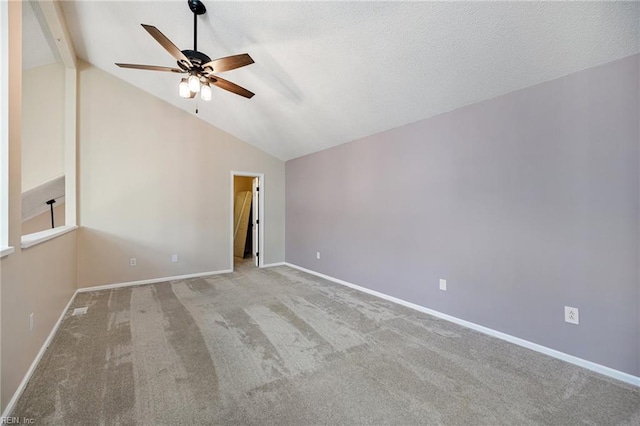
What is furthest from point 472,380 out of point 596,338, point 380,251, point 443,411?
point 380,251

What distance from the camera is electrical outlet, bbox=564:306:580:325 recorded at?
7.10ft

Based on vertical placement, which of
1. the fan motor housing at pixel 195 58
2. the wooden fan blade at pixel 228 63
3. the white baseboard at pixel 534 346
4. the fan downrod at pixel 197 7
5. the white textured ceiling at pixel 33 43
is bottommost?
the white baseboard at pixel 534 346

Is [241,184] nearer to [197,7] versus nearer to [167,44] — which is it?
[197,7]

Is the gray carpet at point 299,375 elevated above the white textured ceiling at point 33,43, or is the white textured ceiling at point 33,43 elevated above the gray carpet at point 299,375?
the white textured ceiling at point 33,43

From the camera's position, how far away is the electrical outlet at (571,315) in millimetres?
2164

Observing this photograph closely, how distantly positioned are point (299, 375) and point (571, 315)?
7.43ft

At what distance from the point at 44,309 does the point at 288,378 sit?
2310mm

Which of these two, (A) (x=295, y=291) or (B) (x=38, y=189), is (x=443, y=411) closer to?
(A) (x=295, y=291)

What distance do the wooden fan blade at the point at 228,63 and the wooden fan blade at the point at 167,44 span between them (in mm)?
158

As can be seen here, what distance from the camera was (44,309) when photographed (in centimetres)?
239

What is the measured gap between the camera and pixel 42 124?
3.89 metres

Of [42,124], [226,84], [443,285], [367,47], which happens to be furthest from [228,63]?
[42,124]

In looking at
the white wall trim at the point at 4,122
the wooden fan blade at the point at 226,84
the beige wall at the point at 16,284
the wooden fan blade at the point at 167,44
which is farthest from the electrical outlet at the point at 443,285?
the white wall trim at the point at 4,122

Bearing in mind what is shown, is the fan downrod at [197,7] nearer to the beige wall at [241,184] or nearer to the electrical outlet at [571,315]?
the electrical outlet at [571,315]
